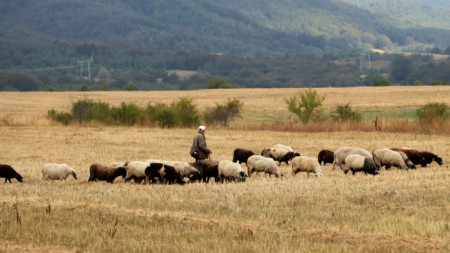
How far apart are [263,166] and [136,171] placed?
4.35 metres

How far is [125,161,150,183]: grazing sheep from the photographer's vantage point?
64.9ft

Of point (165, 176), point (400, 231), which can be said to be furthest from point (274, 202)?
point (165, 176)

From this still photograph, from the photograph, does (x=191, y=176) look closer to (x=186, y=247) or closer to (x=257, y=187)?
(x=257, y=187)

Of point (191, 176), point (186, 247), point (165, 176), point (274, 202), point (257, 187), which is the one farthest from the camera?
point (191, 176)

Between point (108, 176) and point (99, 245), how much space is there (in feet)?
28.4

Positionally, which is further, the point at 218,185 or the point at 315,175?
the point at 315,175

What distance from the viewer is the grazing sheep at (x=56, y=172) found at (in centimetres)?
2055

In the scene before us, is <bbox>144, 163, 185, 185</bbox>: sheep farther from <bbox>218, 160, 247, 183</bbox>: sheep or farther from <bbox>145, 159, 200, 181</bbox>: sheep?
<bbox>218, 160, 247, 183</bbox>: sheep

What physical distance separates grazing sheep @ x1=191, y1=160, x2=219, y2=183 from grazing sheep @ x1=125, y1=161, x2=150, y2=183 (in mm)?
1691

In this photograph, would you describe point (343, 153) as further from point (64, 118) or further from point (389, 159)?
point (64, 118)

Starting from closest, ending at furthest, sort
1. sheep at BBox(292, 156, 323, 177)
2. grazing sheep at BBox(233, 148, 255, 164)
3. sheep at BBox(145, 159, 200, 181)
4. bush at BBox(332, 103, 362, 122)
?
sheep at BBox(145, 159, 200, 181)
sheep at BBox(292, 156, 323, 177)
grazing sheep at BBox(233, 148, 255, 164)
bush at BBox(332, 103, 362, 122)

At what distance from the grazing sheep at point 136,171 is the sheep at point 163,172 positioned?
0.18 metres

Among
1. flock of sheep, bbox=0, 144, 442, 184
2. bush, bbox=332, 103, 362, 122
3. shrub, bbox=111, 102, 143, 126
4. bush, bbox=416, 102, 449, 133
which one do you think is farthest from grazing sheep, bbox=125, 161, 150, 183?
shrub, bbox=111, 102, 143, 126

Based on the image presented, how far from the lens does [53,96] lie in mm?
103438
